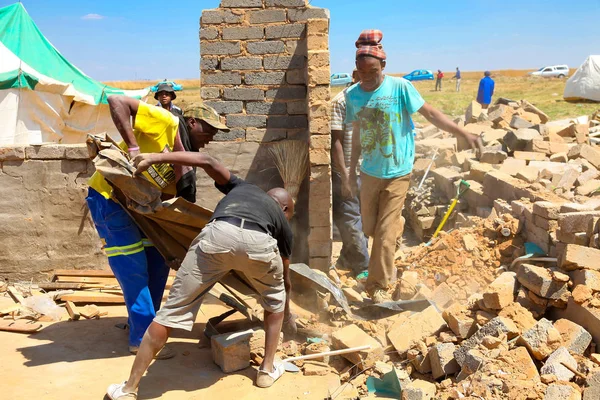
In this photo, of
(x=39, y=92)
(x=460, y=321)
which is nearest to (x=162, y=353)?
(x=460, y=321)

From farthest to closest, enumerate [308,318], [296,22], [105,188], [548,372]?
[296,22] < [308,318] < [105,188] < [548,372]

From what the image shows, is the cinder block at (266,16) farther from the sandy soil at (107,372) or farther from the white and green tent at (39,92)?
the white and green tent at (39,92)

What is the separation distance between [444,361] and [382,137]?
2.09 m

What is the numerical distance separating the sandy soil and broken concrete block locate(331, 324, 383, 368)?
0.70 ft

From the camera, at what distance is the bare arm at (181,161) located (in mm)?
3295

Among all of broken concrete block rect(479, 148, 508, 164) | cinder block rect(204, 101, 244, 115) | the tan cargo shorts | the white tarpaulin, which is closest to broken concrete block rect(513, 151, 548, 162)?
broken concrete block rect(479, 148, 508, 164)

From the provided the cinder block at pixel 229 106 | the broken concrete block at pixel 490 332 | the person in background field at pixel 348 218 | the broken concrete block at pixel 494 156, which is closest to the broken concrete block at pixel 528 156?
the broken concrete block at pixel 494 156

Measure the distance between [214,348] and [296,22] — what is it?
3.92 m

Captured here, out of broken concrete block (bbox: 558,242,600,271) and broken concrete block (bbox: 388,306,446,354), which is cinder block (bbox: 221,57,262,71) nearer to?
broken concrete block (bbox: 388,306,446,354)

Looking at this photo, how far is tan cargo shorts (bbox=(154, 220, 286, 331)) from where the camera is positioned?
10.6 feet

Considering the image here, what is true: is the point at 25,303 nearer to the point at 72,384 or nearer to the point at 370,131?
the point at 72,384

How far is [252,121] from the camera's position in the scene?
21.5ft

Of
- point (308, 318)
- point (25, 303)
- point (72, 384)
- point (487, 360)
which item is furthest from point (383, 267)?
point (25, 303)

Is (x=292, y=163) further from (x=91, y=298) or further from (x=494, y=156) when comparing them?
(x=494, y=156)
